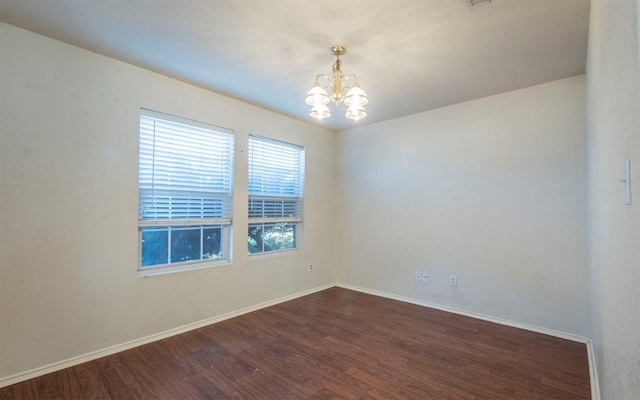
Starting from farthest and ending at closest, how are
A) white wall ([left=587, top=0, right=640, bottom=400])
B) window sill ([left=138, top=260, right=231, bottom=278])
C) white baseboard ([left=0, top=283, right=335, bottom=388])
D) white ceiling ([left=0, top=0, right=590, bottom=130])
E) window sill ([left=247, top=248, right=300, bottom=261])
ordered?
window sill ([left=247, top=248, right=300, bottom=261])
window sill ([left=138, top=260, right=231, bottom=278])
white baseboard ([left=0, top=283, right=335, bottom=388])
white ceiling ([left=0, top=0, right=590, bottom=130])
white wall ([left=587, top=0, right=640, bottom=400])

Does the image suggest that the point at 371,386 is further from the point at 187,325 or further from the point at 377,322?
the point at 187,325

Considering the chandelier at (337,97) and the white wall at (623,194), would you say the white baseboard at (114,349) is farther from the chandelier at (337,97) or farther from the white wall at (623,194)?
the white wall at (623,194)

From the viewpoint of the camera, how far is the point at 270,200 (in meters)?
3.93

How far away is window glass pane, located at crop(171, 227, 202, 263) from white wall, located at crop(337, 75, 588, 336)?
234 cm

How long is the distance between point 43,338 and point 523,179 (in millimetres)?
4494

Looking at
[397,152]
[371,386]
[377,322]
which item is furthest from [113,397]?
[397,152]

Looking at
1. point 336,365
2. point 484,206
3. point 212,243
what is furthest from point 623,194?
point 212,243

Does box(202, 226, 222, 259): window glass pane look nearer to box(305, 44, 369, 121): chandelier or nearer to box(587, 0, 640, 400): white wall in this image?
box(305, 44, 369, 121): chandelier

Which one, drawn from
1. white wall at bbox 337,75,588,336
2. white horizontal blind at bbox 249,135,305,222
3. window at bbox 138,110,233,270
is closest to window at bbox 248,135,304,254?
white horizontal blind at bbox 249,135,305,222

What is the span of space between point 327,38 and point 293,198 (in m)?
2.38

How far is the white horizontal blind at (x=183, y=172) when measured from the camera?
280cm

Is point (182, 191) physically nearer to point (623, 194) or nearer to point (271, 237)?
point (271, 237)

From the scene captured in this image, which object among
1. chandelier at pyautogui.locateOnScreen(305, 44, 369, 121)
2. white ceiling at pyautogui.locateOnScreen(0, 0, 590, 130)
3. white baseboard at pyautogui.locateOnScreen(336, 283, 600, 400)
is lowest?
white baseboard at pyautogui.locateOnScreen(336, 283, 600, 400)

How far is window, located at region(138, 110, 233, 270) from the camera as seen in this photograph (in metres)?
2.80
